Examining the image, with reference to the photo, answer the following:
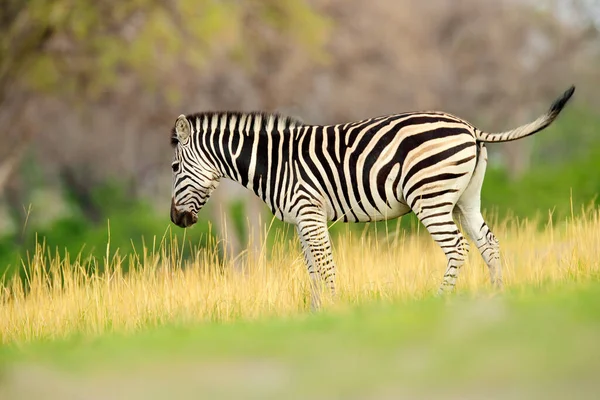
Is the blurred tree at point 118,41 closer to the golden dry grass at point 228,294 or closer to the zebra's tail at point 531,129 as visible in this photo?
the golden dry grass at point 228,294

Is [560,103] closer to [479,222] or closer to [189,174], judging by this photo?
[479,222]

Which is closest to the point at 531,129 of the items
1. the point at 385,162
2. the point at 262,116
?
the point at 385,162

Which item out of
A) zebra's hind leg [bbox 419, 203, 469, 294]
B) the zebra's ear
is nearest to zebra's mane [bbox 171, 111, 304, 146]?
the zebra's ear

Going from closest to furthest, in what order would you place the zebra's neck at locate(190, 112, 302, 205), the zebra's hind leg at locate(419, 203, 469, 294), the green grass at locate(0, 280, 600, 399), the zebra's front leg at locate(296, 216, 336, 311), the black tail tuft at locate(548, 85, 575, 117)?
the green grass at locate(0, 280, 600, 399), the black tail tuft at locate(548, 85, 575, 117), the zebra's hind leg at locate(419, 203, 469, 294), the zebra's front leg at locate(296, 216, 336, 311), the zebra's neck at locate(190, 112, 302, 205)

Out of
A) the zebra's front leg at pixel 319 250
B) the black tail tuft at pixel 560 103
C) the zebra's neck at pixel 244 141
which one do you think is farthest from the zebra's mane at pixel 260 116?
the black tail tuft at pixel 560 103

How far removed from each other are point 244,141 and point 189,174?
1.99 ft

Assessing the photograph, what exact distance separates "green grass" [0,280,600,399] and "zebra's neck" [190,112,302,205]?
8.60 ft

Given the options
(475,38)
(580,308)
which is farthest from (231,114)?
(475,38)

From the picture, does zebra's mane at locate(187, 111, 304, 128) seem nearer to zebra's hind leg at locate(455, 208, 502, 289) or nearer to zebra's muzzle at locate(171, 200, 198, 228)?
zebra's muzzle at locate(171, 200, 198, 228)

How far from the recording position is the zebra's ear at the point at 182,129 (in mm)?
8469

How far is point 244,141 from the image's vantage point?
849 cm

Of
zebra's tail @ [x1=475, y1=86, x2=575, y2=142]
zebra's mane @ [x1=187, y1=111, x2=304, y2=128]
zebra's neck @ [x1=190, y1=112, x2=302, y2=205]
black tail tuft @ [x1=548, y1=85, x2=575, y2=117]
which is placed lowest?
zebra's tail @ [x1=475, y1=86, x2=575, y2=142]

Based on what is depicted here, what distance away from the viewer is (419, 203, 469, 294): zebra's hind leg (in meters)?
7.65

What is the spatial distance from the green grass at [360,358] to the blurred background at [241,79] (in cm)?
319
